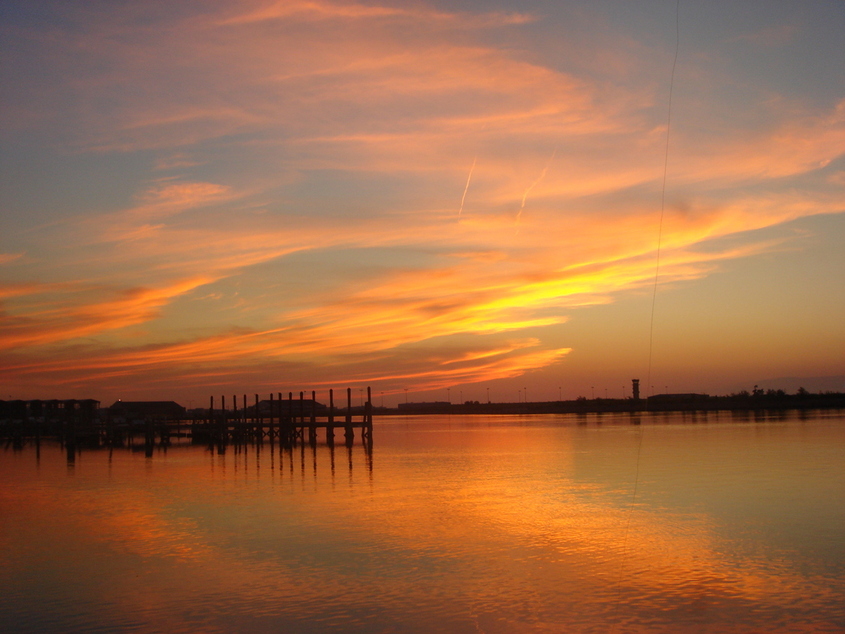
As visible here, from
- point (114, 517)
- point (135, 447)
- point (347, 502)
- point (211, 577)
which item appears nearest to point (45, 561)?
point (211, 577)

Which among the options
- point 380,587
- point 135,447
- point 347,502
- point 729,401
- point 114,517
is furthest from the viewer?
point 729,401

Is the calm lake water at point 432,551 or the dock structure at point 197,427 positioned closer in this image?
the calm lake water at point 432,551

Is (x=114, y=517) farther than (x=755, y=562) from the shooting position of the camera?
Yes

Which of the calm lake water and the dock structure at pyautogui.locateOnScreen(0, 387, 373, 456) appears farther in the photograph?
the dock structure at pyautogui.locateOnScreen(0, 387, 373, 456)

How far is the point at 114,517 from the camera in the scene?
23406 millimetres

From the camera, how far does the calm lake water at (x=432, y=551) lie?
13.0 metres

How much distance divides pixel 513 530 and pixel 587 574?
15.4 feet

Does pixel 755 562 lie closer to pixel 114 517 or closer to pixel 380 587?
pixel 380 587

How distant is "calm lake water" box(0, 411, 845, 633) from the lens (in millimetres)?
12977

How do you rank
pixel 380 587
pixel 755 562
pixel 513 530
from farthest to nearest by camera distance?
pixel 513 530 < pixel 755 562 < pixel 380 587

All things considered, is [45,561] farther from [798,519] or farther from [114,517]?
[798,519]

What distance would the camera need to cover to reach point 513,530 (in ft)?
65.8

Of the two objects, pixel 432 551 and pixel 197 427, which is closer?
pixel 432 551

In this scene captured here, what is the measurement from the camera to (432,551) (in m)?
17.7
